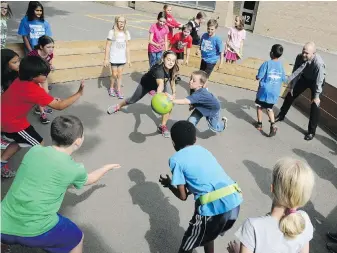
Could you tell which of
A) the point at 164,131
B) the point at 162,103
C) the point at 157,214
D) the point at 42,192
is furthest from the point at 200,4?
the point at 42,192

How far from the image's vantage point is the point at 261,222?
81.0 inches

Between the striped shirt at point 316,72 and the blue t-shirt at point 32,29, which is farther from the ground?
the blue t-shirt at point 32,29

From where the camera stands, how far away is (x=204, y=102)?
5164mm

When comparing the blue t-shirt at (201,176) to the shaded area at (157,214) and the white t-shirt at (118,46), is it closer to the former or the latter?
the shaded area at (157,214)

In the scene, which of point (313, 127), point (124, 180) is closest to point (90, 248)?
point (124, 180)

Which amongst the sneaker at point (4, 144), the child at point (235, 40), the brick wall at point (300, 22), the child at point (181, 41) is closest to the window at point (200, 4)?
the brick wall at point (300, 22)

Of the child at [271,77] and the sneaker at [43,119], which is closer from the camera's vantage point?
the sneaker at [43,119]

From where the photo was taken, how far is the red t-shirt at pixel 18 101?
366cm

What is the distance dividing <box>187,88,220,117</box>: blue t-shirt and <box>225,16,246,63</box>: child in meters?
4.34

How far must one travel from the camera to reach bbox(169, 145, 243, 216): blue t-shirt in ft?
8.94

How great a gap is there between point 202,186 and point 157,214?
1511 mm

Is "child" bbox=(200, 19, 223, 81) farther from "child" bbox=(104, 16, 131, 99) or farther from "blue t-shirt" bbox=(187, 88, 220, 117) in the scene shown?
"blue t-shirt" bbox=(187, 88, 220, 117)

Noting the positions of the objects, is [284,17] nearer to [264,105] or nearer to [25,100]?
[264,105]

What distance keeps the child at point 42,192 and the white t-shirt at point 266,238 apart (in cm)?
133
